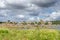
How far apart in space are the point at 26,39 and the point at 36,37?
0.69 m

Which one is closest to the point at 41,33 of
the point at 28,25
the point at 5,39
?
the point at 5,39

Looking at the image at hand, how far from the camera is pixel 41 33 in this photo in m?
14.3

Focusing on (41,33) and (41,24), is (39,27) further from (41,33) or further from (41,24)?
(41,33)

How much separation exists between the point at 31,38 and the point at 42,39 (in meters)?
0.78

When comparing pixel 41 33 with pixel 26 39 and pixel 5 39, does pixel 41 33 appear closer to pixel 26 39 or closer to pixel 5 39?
pixel 26 39

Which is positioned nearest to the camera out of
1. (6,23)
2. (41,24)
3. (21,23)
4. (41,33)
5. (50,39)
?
(50,39)

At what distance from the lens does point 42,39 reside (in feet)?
43.8

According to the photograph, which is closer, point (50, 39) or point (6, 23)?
point (50, 39)

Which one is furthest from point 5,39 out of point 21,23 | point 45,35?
point 21,23

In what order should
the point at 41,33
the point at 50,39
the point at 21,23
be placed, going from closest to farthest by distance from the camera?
the point at 50,39
the point at 41,33
the point at 21,23

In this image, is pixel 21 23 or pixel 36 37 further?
pixel 21 23

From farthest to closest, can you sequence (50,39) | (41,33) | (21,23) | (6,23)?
(21,23) < (6,23) < (41,33) < (50,39)

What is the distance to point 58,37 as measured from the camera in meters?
14.1

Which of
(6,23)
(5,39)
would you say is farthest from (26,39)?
(6,23)
